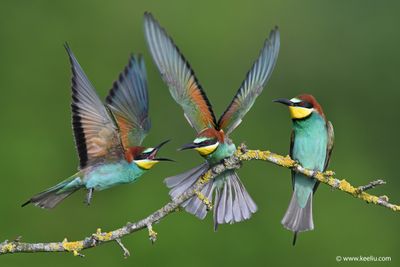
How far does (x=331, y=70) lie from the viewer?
27.9 feet

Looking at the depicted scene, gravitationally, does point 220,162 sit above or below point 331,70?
above

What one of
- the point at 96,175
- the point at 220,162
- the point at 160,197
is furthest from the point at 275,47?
the point at 160,197

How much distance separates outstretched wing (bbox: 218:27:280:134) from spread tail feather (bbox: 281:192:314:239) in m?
0.63

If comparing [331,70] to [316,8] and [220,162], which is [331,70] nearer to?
[316,8]

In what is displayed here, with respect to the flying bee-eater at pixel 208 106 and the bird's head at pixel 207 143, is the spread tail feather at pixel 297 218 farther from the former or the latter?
the bird's head at pixel 207 143

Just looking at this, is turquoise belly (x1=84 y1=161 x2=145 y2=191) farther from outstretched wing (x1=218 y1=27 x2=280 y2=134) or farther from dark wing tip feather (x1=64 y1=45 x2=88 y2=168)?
outstretched wing (x1=218 y1=27 x2=280 y2=134)

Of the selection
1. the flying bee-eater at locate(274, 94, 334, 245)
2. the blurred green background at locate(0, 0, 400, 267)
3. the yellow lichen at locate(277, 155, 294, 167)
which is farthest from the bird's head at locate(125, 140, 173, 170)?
the blurred green background at locate(0, 0, 400, 267)

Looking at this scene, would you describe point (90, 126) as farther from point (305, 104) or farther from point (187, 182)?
point (305, 104)

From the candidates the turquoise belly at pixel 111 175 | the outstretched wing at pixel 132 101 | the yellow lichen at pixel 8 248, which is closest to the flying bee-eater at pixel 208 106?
the outstretched wing at pixel 132 101

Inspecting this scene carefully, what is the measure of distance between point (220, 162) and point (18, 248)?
2.84 feet

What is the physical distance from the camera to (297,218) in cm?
436

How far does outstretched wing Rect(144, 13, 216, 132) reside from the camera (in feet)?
13.3

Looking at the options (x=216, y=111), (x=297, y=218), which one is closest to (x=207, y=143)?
(x=297, y=218)

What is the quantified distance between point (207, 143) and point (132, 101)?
630 millimetres
